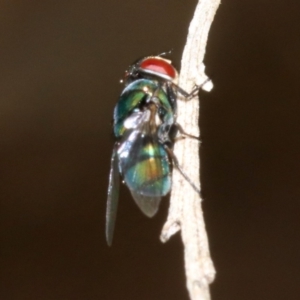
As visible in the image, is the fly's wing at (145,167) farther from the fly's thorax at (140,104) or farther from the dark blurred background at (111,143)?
the dark blurred background at (111,143)

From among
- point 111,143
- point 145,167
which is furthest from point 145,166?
point 111,143

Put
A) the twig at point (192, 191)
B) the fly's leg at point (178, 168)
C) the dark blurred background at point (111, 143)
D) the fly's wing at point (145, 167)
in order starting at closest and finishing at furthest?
the twig at point (192, 191), the fly's leg at point (178, 168), the fly's wing at point (145, 167), the dark blurred background at point (111, 143)

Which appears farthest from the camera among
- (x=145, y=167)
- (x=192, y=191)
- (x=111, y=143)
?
(x=111, y=143)

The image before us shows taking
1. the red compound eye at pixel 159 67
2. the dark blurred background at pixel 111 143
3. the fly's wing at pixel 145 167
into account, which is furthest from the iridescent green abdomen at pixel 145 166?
the dark blurred background at pixel 111 143

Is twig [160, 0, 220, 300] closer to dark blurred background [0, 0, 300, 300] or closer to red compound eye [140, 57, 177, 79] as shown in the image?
red compound eye [140, 57, 177, 79]

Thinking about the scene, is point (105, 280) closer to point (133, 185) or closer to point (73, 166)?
point (73, 166)

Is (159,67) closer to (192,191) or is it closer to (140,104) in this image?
(140,104)

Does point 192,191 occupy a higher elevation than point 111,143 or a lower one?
lower
